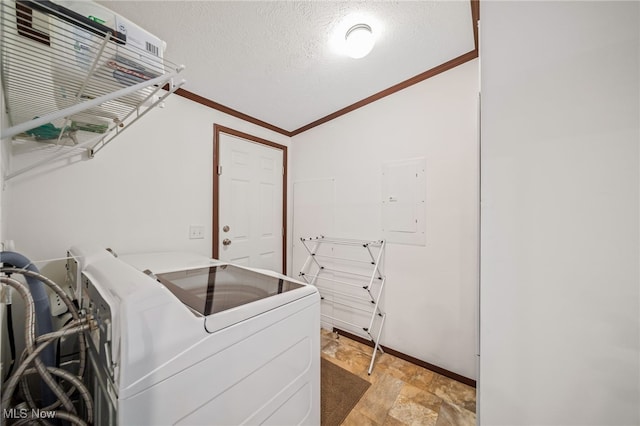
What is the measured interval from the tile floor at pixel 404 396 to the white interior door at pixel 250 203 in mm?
1228

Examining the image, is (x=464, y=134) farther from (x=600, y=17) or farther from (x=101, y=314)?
(x=101, y=314)

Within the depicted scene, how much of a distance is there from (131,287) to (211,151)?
1719mm

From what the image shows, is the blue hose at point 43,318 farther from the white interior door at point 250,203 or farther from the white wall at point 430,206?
the white wall at point 430,206

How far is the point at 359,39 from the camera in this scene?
141 cm

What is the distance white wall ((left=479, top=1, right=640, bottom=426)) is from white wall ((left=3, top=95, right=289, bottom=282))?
206cm

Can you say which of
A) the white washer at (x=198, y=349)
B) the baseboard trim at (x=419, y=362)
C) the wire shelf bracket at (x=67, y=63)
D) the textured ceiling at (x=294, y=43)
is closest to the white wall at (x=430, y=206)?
the baseboard trim at (x=419, y=362)

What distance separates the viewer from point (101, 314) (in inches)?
26.5

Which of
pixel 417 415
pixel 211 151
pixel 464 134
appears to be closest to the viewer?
pixel 417 415

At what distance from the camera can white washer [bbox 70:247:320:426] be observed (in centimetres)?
56

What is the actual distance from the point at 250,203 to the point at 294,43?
58.5 inches

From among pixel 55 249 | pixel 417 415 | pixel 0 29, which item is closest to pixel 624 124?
pixel 0 29

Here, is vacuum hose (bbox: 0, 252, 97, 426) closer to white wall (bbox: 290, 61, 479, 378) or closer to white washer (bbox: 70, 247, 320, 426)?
white washer (bbox: 70, 247, 320, 426)

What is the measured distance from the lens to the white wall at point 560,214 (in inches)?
21.4

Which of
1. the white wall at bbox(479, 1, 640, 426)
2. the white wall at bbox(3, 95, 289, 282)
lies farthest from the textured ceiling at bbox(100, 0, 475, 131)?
the white wall at bbox(479, 1, 640, 426)
